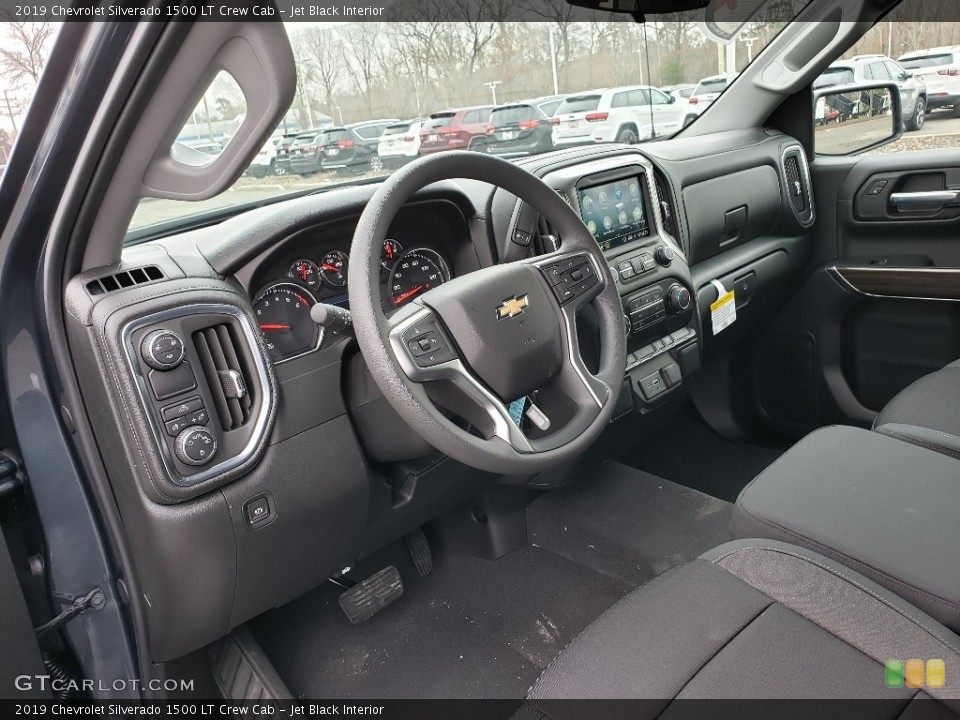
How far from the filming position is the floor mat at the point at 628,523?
7.48 feet

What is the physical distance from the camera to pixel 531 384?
57.1 inches

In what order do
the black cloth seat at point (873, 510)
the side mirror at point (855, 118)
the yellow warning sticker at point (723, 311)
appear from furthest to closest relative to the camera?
the side mirror at point (855, 118) → the yellow warning sticker at point (723, 311) → the black cloth seat at point (873, 510)

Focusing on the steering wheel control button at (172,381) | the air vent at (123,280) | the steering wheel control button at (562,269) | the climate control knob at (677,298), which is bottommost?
the climate control knob at (677,298)

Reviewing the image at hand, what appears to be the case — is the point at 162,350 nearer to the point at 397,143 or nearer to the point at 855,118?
the point at 397,143

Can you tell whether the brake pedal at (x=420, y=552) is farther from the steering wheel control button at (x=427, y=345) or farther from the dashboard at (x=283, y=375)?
the steering wheel control button at (x=427, y=345)

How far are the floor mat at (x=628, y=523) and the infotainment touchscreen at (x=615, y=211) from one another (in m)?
0.91

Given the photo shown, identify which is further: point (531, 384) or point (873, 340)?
point (873, 340)

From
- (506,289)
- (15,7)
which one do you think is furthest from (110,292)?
(506,289)

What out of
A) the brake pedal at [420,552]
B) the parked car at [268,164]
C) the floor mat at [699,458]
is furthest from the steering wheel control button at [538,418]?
the floor mat at [699,458]

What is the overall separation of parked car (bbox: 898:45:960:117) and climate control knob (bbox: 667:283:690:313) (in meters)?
1.20

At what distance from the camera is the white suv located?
2.37 meters

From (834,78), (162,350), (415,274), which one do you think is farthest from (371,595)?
(834,78)

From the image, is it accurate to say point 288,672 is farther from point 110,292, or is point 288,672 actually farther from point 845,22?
point 845,22

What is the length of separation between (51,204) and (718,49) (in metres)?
2.23
